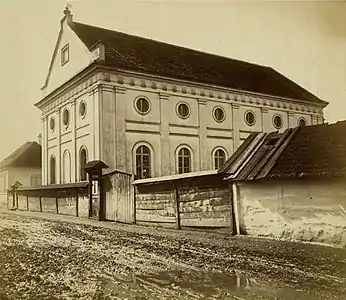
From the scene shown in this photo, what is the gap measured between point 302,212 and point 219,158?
1.08 ft

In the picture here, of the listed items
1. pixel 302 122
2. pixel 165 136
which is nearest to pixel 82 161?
pixel 165 136

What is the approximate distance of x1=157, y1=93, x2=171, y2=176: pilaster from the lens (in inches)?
67.2

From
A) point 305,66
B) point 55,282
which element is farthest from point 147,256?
point 305,66

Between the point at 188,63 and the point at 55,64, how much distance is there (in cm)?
44

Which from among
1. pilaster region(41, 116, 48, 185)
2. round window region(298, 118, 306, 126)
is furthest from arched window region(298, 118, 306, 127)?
pilaster region(41, 116, 48, 185)

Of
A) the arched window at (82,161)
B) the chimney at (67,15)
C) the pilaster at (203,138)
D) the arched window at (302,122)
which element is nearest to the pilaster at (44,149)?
the arched window at (82,161)

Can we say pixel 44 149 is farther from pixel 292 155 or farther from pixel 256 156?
pixel 292 155

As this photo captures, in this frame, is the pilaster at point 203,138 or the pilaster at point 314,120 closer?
the pilaster at point 203,138

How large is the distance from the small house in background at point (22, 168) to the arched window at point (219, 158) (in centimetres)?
54

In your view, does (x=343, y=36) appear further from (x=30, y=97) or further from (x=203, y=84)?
(x=30, y=97)

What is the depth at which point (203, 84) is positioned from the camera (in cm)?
181

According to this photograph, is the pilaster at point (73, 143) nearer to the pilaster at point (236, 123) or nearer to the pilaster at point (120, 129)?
the pilaster at point (120, 129)

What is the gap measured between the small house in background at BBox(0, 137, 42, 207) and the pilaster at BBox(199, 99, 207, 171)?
0.49 m

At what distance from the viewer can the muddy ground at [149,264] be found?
152 cm
